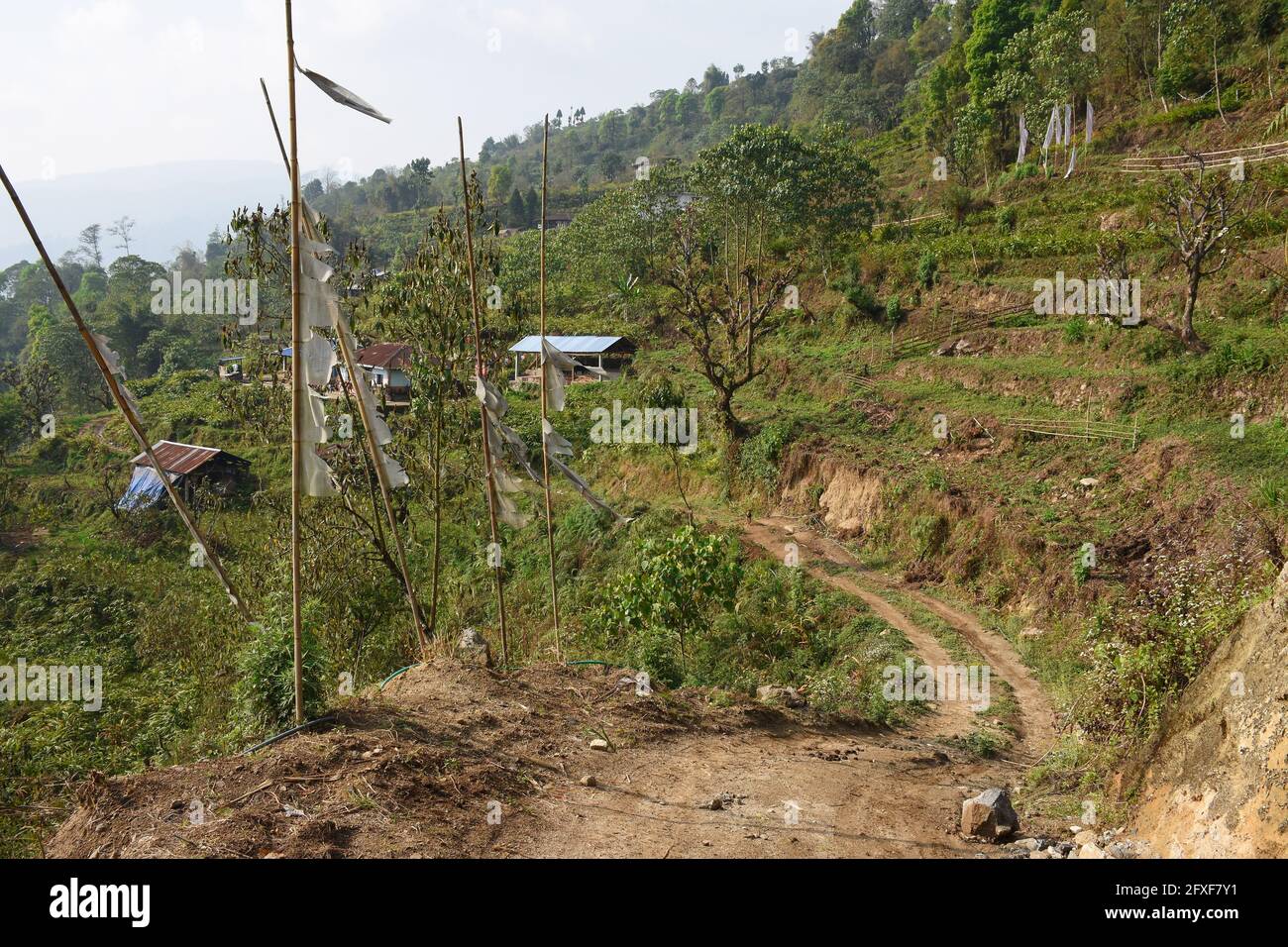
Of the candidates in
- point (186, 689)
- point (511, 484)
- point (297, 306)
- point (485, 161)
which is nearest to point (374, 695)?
point (511, 484)

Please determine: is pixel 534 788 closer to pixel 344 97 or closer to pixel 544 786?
pixel 544 786

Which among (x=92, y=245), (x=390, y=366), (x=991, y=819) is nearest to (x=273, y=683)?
(x=991, y=819)

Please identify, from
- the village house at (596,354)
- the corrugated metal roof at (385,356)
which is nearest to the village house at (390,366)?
the corrugated metal roof at (385,356)

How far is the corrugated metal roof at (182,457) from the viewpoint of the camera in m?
28.3

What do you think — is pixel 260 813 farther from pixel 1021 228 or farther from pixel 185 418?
pixel 185 418

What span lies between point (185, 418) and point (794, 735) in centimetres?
3549

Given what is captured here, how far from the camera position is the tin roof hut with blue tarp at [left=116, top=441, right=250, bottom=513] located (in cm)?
2745

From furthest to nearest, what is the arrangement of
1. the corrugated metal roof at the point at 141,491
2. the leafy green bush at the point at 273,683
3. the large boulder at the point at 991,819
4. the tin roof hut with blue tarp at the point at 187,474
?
1. the tin roof hut with blue tarp at the point at 187,474
2. the corrugated metal roof at the point at 141,491
3. the leafy green bush at the point at 273,683
4. the large boulder at the point at 991,819

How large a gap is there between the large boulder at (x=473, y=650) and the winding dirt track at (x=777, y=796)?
2.02m

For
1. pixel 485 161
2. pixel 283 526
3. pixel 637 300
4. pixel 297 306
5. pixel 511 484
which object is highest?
pixel 485 161

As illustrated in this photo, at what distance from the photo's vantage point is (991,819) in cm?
547

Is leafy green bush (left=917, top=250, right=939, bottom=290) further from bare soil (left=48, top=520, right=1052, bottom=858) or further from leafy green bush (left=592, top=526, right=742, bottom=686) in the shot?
bare soil (left=48, top=520, right=1052, bottom=858)

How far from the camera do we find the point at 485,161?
15112cm

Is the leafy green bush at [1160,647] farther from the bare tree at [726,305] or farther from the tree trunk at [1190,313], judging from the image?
the bare tree at [726,305]
